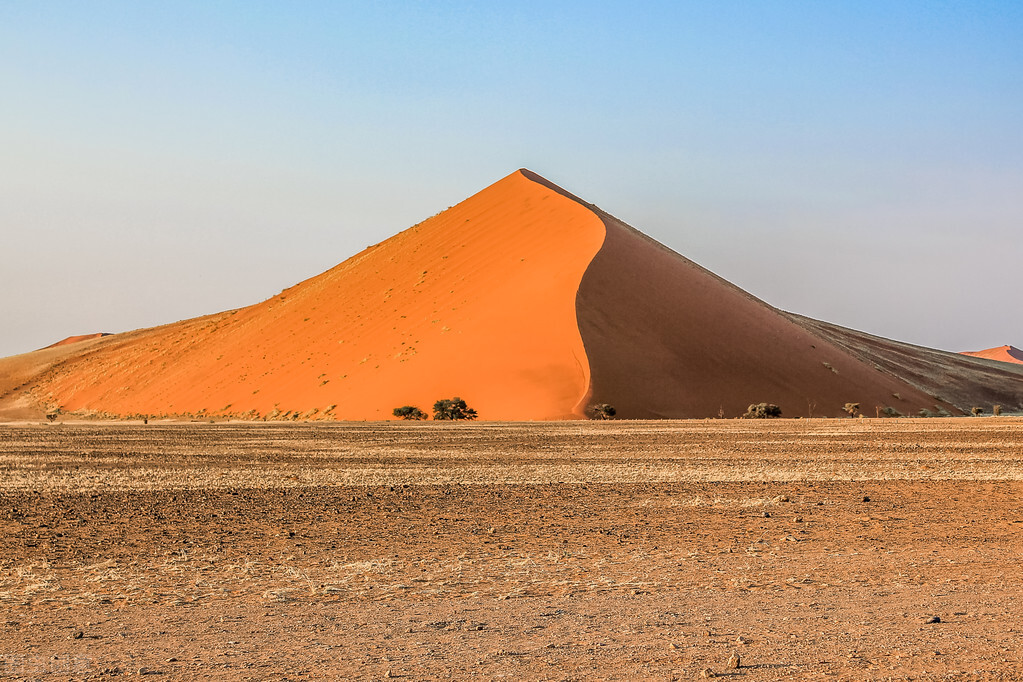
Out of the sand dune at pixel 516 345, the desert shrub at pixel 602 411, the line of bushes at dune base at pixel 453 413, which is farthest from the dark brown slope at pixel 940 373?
the desert shrub at pixel 602 411

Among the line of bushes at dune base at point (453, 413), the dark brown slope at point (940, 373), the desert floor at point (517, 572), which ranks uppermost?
the dark brown slope at point (940, 373)

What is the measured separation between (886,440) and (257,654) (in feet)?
69.8

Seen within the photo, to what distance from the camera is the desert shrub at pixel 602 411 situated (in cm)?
3947

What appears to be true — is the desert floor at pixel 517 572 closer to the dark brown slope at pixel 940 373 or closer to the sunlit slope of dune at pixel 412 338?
the sunlit slope of dune at pixel 412 338

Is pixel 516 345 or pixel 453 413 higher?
pixel 516 345

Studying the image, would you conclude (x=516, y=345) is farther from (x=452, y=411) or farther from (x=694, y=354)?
(x=694, y=354)

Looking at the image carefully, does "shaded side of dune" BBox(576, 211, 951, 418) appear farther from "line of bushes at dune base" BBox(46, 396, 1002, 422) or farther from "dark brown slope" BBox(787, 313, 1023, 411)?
"dark brown slope" BBox(787, 313, 1023, 411)

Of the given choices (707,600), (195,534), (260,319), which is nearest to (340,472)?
(195,534)

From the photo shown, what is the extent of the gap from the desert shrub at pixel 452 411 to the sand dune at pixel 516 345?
0.70m

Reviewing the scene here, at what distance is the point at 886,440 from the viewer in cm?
2480

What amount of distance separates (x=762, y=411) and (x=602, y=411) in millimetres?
6524

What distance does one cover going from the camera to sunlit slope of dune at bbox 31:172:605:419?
44438 mm

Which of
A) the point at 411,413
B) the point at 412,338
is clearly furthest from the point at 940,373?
the point at 411,413

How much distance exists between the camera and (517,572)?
8.27m
